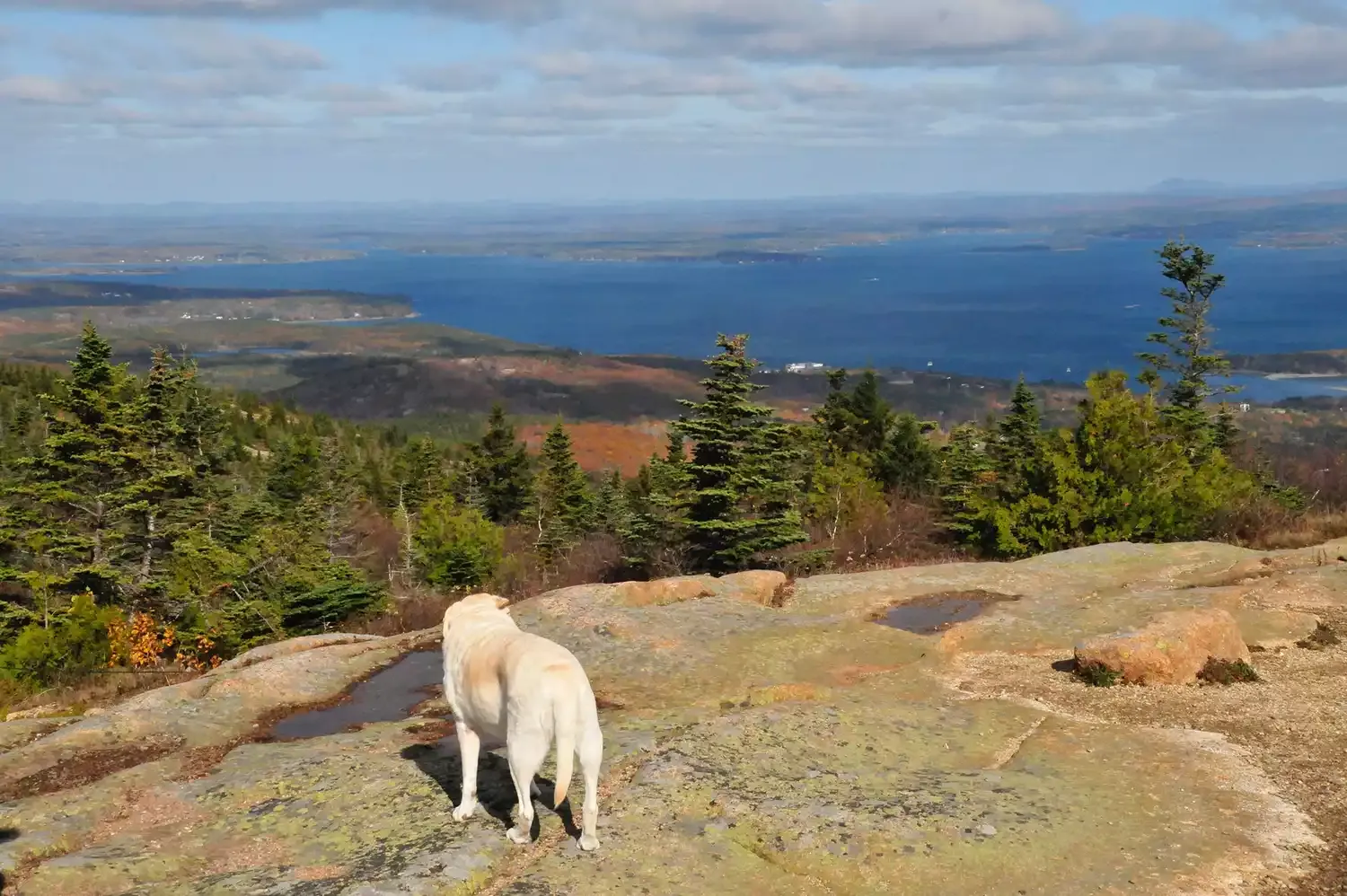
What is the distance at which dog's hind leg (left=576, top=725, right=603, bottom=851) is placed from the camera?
25.4ft

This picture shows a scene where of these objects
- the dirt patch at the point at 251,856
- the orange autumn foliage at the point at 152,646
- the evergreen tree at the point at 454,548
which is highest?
the dirt patch at the point at 251,856

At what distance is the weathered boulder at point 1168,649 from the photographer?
1327 cm

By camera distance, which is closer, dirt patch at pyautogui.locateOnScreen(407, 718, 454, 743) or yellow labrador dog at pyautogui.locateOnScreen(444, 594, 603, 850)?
yellow labrador dog at pyautogui.locateOnScreen(444, 594, 603, 850)

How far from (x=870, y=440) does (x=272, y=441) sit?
5054cm

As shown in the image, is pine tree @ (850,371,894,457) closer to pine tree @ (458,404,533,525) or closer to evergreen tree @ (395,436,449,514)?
evergreen tree @ (395,436,449,514)

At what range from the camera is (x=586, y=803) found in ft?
26.5

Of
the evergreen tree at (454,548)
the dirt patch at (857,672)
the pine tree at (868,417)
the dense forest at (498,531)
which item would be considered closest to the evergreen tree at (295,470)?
the dense forest at (498,531)

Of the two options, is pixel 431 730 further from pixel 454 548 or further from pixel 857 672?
pixel 454 548

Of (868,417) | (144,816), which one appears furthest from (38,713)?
(868,417)

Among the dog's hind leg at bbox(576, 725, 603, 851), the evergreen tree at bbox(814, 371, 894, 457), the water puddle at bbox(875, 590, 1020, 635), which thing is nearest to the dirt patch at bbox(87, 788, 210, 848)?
the dog's hind leg at bbox(576, 725, 603, 851)

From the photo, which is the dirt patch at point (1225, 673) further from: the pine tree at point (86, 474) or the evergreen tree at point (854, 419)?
the evergreen tree at point (854, 419)

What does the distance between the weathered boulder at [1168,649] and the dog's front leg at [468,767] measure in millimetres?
8273

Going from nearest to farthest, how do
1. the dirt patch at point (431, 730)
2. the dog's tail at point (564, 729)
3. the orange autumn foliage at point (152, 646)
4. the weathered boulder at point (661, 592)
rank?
the dog's tail at point (564, 729)
the dirt patch at point (431, 730)
the weathered boulder at point (661, 592)
the orange autumn foliage at point (152, 646)

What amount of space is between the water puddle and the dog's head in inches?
330
